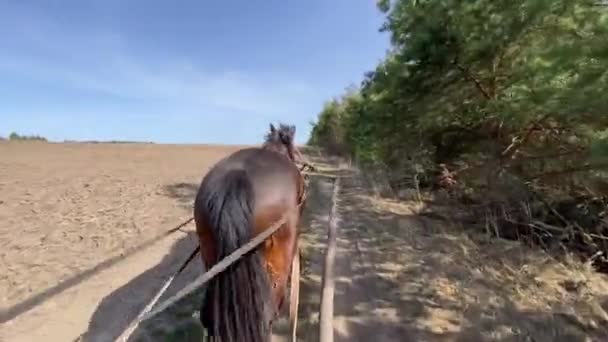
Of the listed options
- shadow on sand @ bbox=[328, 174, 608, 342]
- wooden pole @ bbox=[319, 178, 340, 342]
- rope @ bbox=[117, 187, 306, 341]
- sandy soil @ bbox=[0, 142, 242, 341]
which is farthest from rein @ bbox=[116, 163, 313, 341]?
shadow on sand @ bbox=[328, 174, 608, 342]

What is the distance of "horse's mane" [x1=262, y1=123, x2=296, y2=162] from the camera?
15.8 ft

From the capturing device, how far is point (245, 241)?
2.98m

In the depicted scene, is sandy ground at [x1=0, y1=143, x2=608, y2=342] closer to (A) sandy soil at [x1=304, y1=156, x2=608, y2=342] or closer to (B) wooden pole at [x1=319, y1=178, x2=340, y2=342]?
(A) sandy soil at [x1=304, y1=156, x2=608, y2=342]

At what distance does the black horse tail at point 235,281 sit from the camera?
115 inches

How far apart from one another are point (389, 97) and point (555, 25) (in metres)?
5.73

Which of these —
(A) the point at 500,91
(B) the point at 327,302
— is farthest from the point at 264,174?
(A) the point at 500,91

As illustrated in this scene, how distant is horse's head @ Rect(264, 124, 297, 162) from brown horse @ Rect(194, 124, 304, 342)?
128 cm

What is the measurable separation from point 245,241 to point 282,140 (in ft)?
7.27

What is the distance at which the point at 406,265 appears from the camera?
20.1ft

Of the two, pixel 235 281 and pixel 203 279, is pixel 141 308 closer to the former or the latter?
pixel 235 281

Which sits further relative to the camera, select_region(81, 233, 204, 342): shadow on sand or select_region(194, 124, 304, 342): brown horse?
select_region(81, 233, 204, 342): shadow on sand

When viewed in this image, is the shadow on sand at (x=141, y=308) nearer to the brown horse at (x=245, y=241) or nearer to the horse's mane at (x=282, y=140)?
the brown horse at (x=245, y=241)

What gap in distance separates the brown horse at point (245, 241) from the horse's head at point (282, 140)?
128 cm

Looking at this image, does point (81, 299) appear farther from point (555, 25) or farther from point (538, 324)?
point (555, 25)
